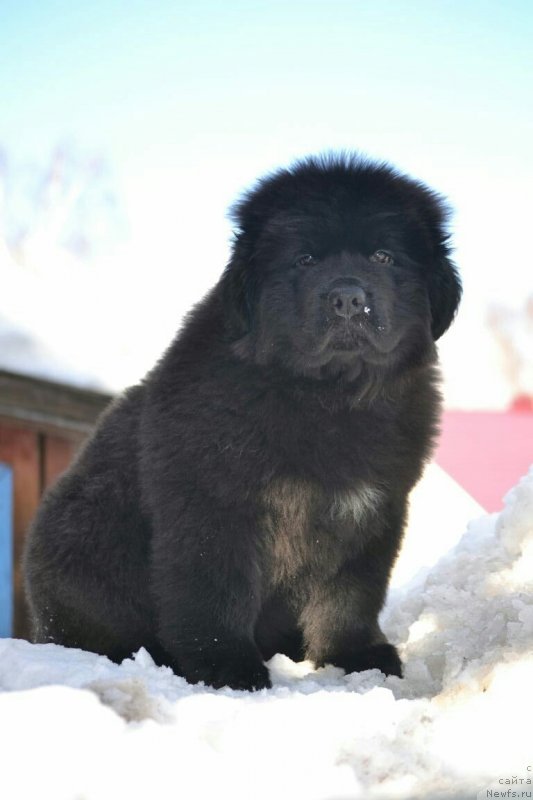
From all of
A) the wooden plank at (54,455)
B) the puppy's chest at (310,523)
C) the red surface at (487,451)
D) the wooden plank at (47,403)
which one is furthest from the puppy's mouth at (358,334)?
the red surface at (487,451)

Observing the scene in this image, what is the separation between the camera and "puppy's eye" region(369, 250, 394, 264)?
299 centimetres

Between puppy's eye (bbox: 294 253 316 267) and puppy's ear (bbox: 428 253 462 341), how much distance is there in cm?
37

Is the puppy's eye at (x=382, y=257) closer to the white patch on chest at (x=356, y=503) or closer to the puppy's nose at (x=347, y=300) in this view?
the puppy's nose at (x=347, y=300)

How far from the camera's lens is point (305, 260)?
299cm

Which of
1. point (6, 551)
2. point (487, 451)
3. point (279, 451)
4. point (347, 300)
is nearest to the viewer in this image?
point (347, 300)

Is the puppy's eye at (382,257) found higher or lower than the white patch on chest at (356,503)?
higher

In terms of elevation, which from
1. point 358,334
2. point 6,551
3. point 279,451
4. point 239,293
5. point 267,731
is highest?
point 239,293

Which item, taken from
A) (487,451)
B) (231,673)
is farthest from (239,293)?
(487,451)

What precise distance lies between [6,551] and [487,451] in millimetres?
3342

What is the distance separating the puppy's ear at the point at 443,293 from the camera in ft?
10.3

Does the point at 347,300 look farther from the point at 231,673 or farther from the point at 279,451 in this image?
the point at 231,673

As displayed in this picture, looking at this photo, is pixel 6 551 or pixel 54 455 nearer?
pixel 6 551

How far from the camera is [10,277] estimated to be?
230 inches

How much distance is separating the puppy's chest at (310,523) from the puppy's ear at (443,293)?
0.52m
